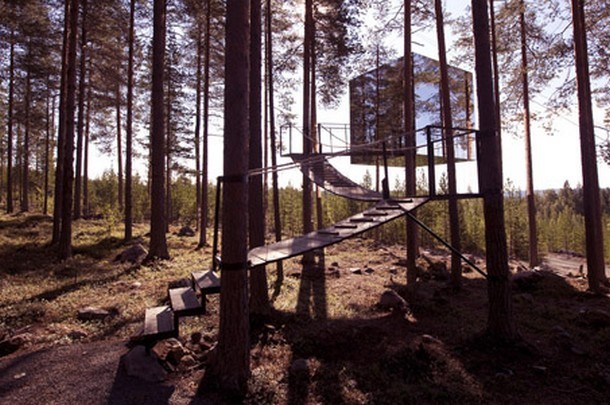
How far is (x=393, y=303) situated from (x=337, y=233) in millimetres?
2547

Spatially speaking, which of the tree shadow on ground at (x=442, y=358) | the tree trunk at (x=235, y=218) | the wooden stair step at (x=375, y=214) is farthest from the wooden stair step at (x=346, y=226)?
the tree trunk at (x=235, y=218)

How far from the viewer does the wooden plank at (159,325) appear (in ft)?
11.3

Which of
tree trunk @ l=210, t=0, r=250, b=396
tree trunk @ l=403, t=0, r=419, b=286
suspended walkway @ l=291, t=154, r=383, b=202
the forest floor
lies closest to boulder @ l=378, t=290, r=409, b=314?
the forest floor

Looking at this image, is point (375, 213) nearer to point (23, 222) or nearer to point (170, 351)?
point (170, 351)

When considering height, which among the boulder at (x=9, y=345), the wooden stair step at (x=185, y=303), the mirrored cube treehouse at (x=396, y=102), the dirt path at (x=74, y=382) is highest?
the mirrored cube treehouse at (x=396, y=102)

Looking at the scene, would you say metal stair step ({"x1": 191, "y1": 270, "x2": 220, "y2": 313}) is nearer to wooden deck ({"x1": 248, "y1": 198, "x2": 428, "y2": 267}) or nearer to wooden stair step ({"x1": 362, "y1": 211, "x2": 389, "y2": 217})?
wooden deck ({"x1": 248, "y1": 198, "x2": 428, "y2": 267})

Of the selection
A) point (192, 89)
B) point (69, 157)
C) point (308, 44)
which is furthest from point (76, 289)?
point (192, 89)

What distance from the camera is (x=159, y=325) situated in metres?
3.67

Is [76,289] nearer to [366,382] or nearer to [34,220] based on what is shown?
[366,382]

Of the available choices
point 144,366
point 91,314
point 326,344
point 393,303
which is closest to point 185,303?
point 144,366

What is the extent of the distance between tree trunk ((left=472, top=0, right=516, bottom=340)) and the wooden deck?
95 centimetres

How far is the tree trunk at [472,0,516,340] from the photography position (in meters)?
4.58

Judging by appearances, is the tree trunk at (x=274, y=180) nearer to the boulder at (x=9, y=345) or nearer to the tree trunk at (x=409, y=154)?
the tree trunk at (x=409, y=154)

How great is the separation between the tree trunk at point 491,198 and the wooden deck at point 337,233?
3.12ft
